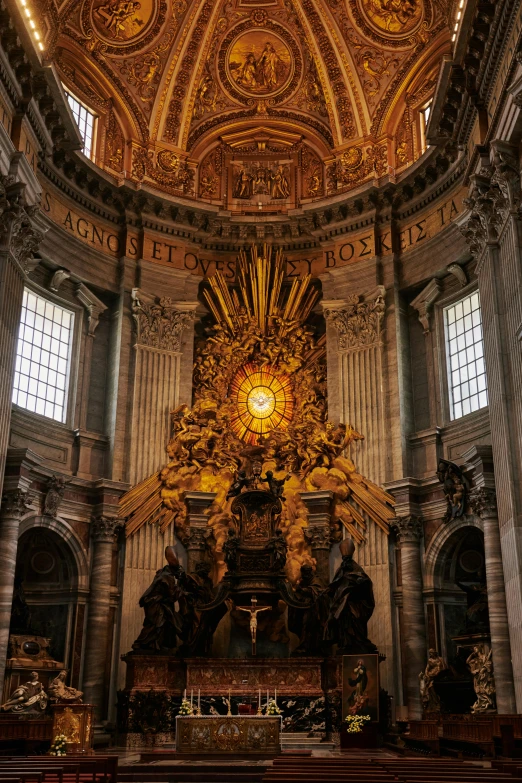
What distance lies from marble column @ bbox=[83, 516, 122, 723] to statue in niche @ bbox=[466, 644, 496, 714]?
7.49m

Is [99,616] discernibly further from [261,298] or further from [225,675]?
[261,298]

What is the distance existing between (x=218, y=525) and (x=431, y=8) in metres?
13.5

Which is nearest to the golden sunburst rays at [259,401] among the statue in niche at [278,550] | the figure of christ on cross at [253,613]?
the statue in niche at [278,550]

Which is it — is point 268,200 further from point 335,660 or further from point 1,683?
point 1,683

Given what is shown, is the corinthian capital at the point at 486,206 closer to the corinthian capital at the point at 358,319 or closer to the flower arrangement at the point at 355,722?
the corinthian capital at the point at 358,319

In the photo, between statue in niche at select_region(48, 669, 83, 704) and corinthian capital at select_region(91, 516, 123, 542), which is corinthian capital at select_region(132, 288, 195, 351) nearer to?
corinthian capital at select_region(91, 516, 123, 542)

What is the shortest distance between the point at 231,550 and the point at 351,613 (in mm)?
2914

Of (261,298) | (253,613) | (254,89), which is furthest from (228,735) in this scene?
(254,89)

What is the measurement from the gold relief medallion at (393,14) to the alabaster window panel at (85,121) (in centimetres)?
757

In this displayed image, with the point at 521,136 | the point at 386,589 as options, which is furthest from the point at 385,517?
the point at 521,136

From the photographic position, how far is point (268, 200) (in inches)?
969

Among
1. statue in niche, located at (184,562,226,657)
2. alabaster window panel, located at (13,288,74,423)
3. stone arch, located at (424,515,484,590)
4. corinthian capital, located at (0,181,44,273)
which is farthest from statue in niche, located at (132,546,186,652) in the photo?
corinthian capital, located at (0,181,44,273)

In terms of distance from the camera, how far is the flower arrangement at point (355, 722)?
591 inches

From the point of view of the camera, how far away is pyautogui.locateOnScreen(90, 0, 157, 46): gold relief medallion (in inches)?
896
